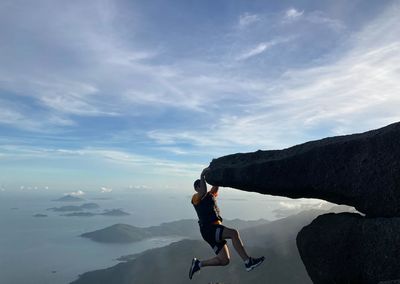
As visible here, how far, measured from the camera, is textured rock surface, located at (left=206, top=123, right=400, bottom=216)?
14383 mm

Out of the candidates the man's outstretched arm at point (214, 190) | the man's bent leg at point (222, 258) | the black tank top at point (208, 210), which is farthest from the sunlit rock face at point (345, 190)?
the man's bent leg at point (222, 258)

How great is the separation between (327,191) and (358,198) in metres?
1.36

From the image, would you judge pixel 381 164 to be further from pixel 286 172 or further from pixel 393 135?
pixel 286 172

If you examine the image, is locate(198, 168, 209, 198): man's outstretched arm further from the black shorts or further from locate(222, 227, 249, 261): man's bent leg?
locate(222, 227, 249, 261): man's bent leg

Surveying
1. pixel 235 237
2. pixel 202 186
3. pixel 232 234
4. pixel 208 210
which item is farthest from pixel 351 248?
pixel 202 186

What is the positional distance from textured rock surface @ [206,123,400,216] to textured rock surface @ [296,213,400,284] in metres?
0.86

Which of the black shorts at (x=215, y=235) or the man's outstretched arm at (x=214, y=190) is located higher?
the man's outstretched arm at (x=214, y=190)

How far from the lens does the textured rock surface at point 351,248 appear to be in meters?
13.5

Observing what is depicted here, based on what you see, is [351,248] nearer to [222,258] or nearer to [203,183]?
[222,258]

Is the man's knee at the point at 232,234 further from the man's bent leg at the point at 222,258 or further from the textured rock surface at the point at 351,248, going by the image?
the textured rock surface at the point at 351,248

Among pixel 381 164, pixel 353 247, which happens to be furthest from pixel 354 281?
pixel 381 164

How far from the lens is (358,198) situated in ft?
49.8

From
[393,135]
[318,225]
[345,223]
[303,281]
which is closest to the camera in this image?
[393,135]

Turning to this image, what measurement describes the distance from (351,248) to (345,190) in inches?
96.1
